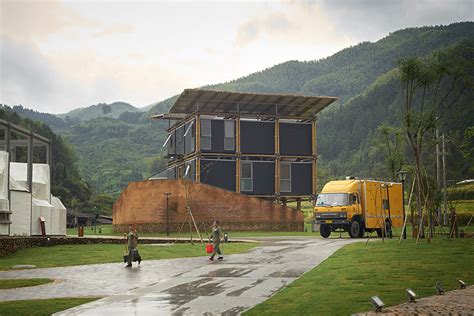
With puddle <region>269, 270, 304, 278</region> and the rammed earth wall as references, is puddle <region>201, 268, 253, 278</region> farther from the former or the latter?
the rammed earth wall

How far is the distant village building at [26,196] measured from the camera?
38.5 metres

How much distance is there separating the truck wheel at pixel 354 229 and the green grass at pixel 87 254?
25.1 ft

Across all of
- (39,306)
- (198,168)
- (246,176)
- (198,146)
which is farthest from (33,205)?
(246,176)

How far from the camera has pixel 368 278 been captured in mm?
19312

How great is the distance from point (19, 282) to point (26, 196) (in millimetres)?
20554

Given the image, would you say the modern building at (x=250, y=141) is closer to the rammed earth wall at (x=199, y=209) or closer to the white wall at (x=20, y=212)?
the rammed earth wall at (x=199, y=209)

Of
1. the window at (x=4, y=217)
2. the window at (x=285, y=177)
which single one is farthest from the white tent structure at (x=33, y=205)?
the window at (x=285, y=177)

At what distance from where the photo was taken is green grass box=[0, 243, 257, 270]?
2974 cm

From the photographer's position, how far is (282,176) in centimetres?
7156

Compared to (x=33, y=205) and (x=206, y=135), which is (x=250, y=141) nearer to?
(x=206, y=135)

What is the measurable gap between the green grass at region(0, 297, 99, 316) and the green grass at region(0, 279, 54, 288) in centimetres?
390

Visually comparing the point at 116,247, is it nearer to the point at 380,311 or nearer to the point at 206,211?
the point at 206,211

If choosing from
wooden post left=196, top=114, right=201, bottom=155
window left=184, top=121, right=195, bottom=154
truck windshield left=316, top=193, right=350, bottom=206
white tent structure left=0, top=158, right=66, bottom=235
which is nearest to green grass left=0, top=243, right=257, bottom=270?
white tent structure left=0, top=158, right=66, bottom=235

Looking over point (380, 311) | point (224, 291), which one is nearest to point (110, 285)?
point (224, 291)
